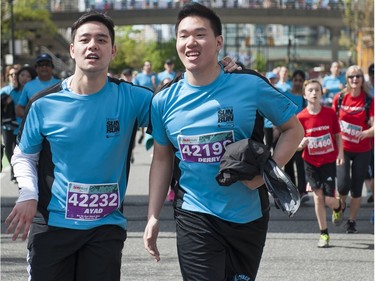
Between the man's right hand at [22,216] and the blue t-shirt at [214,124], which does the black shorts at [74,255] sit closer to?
the man's right hand at [22,216]

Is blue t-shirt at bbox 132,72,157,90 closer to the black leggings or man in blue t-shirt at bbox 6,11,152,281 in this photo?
the black leggings

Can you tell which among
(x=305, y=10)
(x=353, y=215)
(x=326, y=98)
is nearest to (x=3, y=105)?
(x=353, y=215)

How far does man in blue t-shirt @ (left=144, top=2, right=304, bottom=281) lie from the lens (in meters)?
5.11

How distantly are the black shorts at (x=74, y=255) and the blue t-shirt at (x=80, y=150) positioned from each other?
0.17 feet

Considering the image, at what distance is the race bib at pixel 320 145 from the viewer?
10.2 metres

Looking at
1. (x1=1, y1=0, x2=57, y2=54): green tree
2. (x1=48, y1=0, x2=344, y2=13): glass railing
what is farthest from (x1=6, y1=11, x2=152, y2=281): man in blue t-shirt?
(x1=48, y1=0, x2=344, y2=13): glass railing

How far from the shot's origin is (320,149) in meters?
10.2

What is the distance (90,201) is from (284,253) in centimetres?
477

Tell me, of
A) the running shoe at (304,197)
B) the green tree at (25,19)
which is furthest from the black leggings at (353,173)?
the green tree at (25,19)

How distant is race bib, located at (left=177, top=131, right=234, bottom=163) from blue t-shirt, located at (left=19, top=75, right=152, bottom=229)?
34 centimetres

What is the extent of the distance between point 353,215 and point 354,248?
102 centimetres

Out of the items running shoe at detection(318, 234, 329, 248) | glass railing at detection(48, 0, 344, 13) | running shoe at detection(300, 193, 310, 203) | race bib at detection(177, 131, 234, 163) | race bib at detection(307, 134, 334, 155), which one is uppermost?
glass railing at detection(48, 0, 344, 13)

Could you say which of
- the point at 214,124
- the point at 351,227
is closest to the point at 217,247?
the point at 214,124

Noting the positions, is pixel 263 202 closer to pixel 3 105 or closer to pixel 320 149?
pixel 320 149
